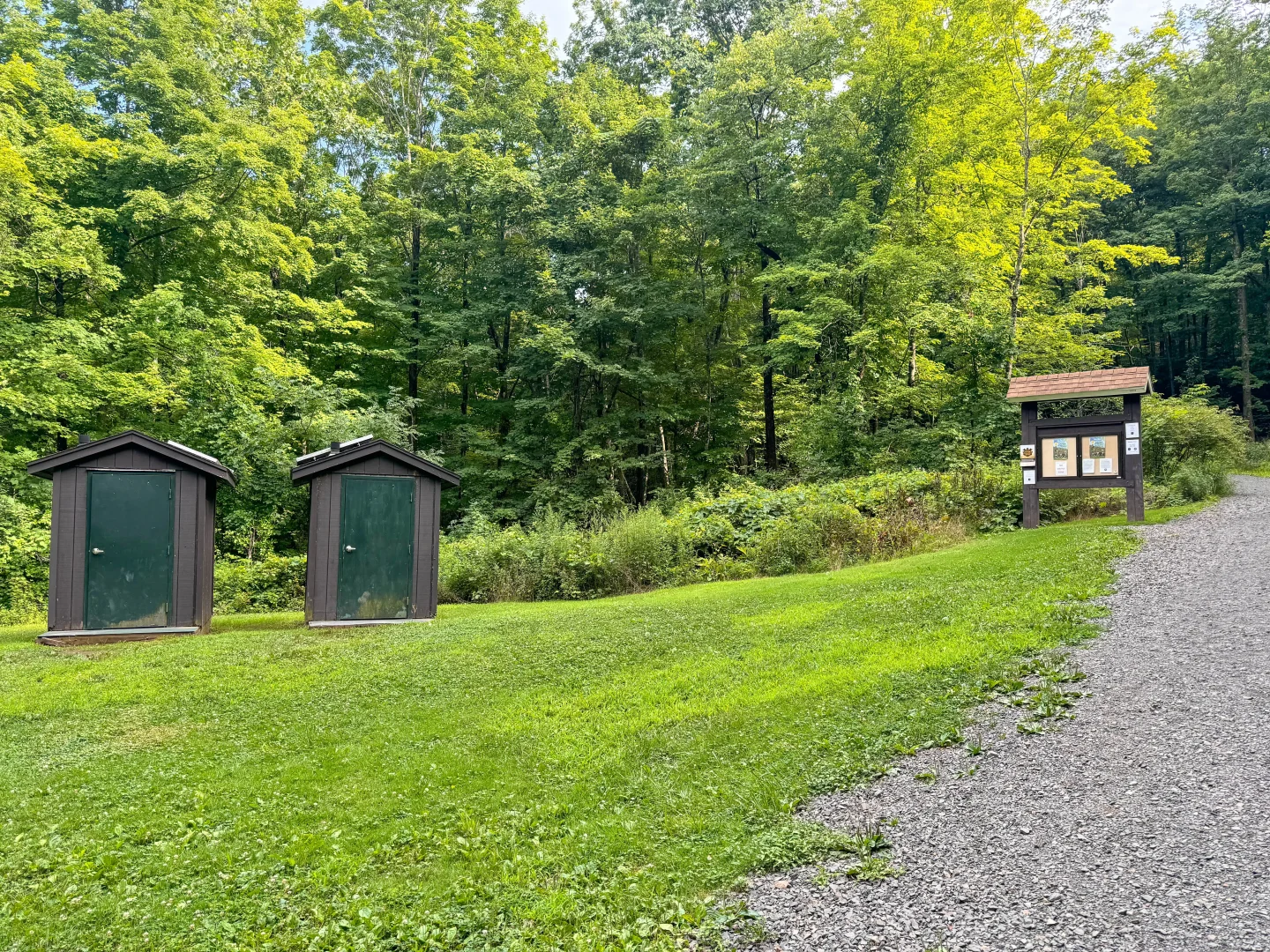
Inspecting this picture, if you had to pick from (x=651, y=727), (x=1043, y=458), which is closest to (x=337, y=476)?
(x=651, y=727)

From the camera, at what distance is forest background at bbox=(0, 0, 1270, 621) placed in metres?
16.0

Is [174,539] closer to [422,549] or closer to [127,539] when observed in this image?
[127,539]

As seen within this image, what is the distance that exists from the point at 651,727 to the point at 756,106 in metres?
20.2

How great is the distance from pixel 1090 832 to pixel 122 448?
1009 cm

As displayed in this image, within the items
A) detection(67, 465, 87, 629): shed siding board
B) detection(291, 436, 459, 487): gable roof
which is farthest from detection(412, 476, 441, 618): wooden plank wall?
detection(67, 465, 87, 629): shed siding board

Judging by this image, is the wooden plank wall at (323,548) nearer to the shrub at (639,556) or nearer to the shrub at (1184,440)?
the shrub at (639,556)

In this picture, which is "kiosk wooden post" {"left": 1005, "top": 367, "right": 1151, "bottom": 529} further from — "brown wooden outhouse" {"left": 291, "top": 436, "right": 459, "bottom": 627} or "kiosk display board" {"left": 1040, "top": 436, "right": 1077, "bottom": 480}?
"brown wooden outhouse" {"left": 291, "top": 436, "right": 459, "bottom": 627}

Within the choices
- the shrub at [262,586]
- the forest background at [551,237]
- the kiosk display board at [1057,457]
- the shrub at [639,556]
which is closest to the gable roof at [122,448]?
the shrub at [262,586]

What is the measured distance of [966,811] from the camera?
354cm

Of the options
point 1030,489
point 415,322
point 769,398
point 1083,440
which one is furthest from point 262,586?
point 769,398

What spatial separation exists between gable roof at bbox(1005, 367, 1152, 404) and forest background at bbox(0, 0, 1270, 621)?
3438 millimetres

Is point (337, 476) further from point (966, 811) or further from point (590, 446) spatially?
point (590, 446)

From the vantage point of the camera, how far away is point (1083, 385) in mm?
10578

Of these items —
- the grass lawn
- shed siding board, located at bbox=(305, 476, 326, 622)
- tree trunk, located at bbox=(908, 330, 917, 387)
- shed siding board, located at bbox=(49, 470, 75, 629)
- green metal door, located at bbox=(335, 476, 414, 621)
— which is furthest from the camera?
tree trunk, located at bbox=(908, 330, 917, 387)
